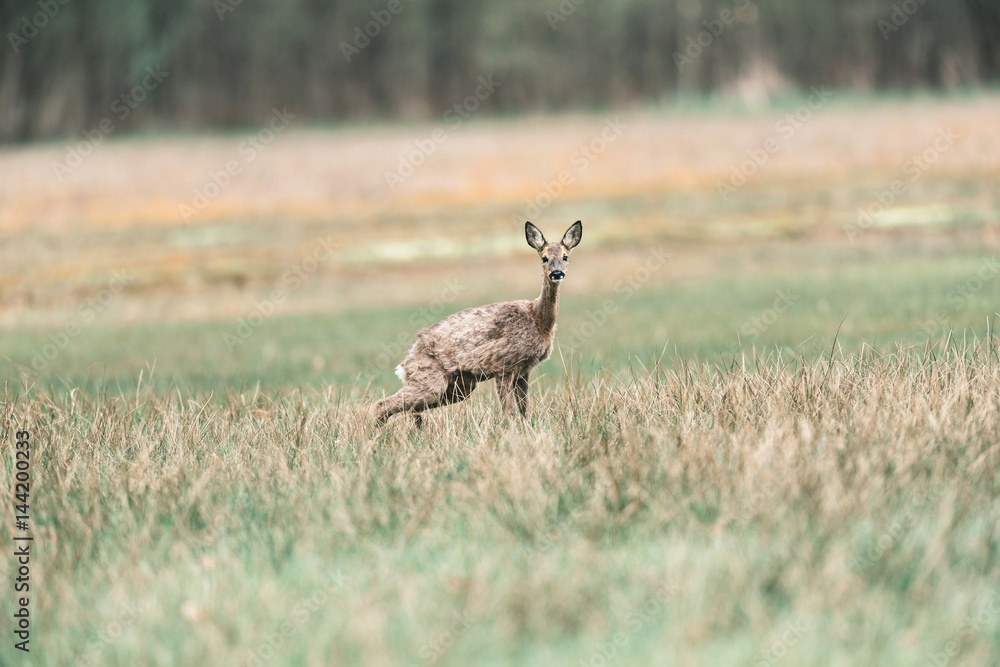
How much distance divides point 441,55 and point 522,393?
76.6 feet

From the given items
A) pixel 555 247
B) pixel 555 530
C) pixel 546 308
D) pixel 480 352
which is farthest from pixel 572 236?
pixel 555 530

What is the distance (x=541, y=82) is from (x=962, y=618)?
2559 cm

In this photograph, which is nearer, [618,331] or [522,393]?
[522,393]

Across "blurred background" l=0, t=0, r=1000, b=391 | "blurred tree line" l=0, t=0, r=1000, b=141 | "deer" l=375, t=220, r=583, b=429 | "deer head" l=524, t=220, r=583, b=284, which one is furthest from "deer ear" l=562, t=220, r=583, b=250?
"blurred tree line" l=0, t=0, r=1000, b=141

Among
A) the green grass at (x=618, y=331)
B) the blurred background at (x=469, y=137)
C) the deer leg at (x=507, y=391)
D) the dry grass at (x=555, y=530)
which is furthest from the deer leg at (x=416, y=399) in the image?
the blurred background at (x=469, y=137)

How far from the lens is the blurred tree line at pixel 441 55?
27.3m

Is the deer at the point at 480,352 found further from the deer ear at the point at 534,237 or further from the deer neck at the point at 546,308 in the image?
the deer ear at the point at 534,237

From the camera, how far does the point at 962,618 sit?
12.0 ft

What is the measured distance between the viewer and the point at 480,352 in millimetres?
5754

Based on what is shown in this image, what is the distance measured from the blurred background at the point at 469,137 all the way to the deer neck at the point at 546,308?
14.1 metres

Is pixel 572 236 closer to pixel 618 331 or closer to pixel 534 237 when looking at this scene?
pixel 534 237

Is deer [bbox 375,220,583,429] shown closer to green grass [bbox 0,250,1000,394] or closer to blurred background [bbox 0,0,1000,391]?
green grass [bbox 0,250,1000,394]

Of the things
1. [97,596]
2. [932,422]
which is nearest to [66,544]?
[97,596]

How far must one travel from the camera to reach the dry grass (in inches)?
144
